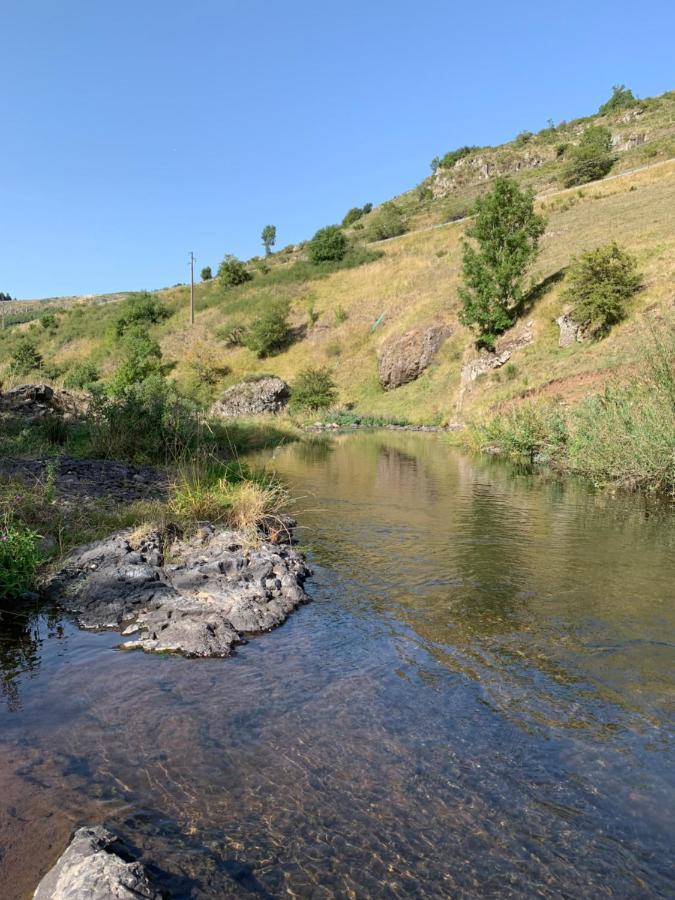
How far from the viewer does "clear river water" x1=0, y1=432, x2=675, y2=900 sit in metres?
2.82

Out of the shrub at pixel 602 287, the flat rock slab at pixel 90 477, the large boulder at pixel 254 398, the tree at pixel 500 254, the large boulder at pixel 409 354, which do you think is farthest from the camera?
the large boulder at pixel 409 354

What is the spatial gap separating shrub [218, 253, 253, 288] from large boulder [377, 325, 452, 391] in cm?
2892

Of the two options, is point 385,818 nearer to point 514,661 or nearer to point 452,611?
point 514,661

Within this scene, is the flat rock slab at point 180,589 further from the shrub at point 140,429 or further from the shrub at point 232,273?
the shrub at point 232,273

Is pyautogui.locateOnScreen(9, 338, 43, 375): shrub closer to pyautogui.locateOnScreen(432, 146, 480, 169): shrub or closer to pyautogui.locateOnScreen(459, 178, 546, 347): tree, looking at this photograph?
pyautogui.locateOnScreen(459, 178, 546, 347): tree

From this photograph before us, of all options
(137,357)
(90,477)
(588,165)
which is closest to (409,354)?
(137,357)

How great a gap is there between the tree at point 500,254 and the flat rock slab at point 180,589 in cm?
2922

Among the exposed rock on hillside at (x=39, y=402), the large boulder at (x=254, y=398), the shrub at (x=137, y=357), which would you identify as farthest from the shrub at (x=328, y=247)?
the exposed rock on hillside at (x=39, y=402)

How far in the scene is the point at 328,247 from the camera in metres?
63.2

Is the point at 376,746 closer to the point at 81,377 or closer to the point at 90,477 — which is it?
the point at 90,477

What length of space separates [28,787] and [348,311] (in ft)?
169

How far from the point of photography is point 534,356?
99.1 ft

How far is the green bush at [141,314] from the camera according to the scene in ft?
203

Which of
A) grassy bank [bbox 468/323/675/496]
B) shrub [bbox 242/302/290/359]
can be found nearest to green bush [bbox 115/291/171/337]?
shrub [bbox 242/302/290/359]
